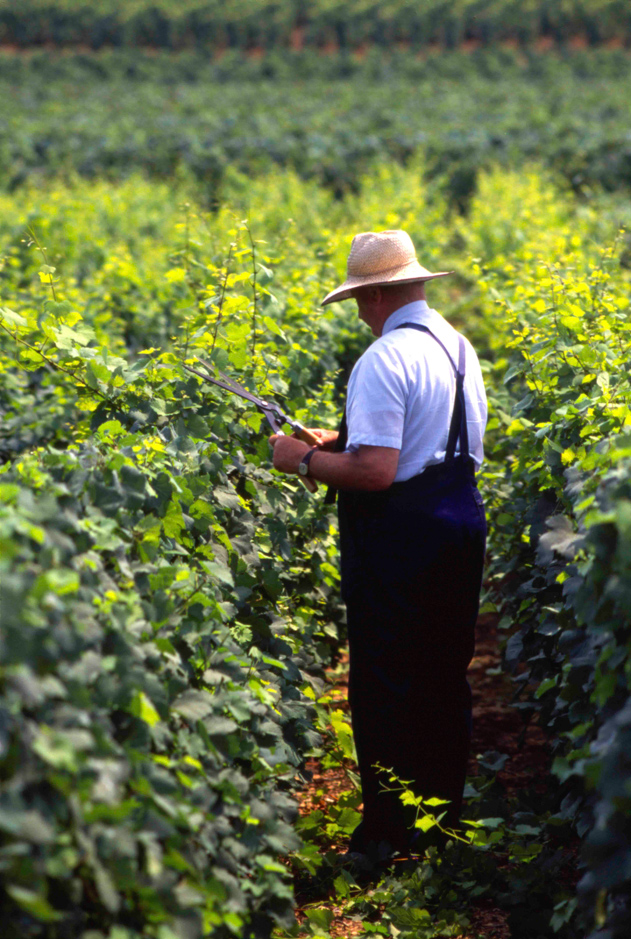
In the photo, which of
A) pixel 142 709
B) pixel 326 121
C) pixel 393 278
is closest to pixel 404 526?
pixel 393 278

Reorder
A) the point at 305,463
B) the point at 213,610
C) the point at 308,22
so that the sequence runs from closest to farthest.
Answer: the point at 213,610 < the point at 305,463 < the point at 308,22

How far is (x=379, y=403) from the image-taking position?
9.94ft

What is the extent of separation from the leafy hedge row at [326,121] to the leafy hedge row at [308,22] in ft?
14.5

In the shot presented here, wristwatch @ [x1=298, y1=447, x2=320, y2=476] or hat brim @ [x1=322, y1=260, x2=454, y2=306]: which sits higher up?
hat brim @ [x1=322, y1=260, x2=454, y2=306]

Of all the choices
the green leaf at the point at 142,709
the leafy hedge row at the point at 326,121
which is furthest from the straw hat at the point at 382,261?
the leafy hedge row at the point at 326,121

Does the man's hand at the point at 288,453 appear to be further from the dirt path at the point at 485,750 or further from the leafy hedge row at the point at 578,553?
the dirt path at the point at 485,750

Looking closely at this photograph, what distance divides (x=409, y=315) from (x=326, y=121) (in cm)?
Result: 2000

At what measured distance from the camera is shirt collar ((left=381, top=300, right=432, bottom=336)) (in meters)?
3.31

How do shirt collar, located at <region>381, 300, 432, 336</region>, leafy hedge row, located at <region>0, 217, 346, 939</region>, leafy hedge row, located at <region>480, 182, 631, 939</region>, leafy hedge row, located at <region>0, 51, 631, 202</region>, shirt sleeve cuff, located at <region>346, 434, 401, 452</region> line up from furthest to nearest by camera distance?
leafy hedge row, located at <region>0, 51, 631, 202</region> → shirt collar, located at <region>381, 300, 432, 336</region> → shirt sleeve cuff, located at <region>346, 434, 401, 452</region> → leafy hedge row, located at <region>480, 182, 631, 939</region> → leafy hedge row, located at <region>0, 217, 346, 939</region>

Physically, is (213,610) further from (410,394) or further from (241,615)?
(410,394)

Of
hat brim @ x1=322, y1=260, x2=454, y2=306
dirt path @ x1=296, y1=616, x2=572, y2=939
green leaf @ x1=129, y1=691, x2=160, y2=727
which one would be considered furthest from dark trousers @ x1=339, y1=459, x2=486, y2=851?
green leaf @ x1=129, y1=691, x2=160, y2=727

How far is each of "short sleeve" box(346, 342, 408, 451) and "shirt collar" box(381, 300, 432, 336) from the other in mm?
249

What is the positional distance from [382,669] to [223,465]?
879 mm

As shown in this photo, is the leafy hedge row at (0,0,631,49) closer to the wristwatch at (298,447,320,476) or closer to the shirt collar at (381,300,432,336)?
the shirt collar at (381,300,432,336)
